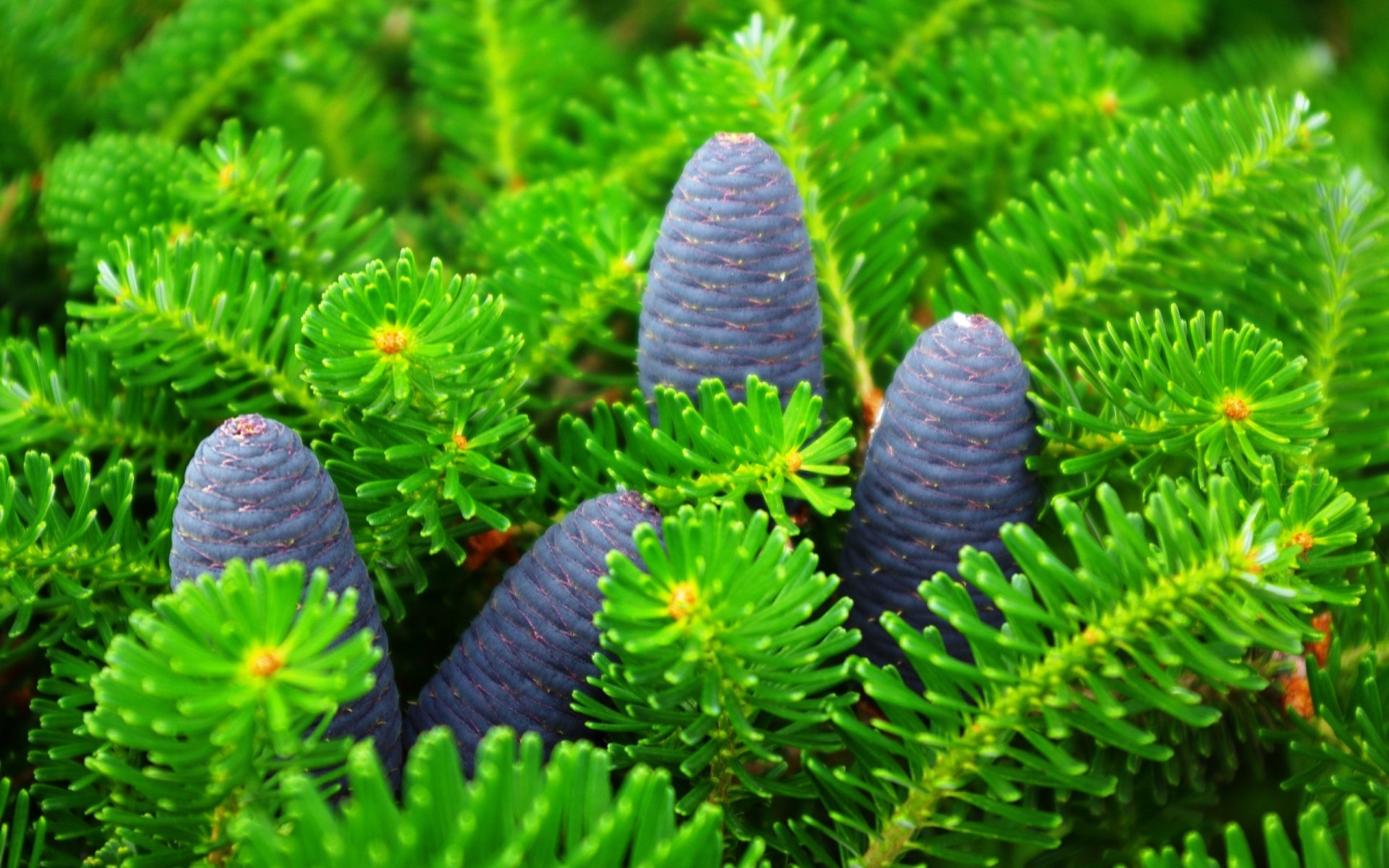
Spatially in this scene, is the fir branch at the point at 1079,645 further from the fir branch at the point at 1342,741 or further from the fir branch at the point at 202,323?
the fir branch at the point at 202,323

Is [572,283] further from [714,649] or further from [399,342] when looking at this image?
[714,649]

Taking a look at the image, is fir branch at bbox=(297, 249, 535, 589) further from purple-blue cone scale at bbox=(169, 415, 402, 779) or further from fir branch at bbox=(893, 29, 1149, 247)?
fir branch at bbox=(893, 29, 1149, 247)

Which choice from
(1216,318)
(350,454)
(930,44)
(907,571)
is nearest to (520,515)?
(350,454)

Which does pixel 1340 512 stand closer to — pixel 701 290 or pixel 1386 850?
pixel 1386 850

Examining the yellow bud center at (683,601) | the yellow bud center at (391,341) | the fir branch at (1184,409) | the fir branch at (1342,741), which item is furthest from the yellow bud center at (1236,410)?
the yellow bud center at (391,341)

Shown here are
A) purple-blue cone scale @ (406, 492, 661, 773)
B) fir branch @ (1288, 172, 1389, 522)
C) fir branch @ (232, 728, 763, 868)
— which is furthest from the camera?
fir branch @ (1288, 172, 1389, 522)

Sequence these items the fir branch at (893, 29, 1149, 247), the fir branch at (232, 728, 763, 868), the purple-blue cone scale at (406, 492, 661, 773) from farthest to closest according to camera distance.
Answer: the fir branch at (893, 29, 1149, 247) → the purple-blue cone scale at (406, 492, 661, 773) → the fir branch at (232, 728, 763, 868)

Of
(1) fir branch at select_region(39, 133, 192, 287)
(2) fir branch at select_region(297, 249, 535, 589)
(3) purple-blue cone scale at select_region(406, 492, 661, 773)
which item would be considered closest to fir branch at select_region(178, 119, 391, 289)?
(1) fir branch at select_region(39, 133, 192, 287)
